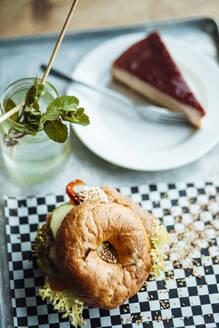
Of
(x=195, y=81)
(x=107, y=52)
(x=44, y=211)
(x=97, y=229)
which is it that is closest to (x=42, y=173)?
(x=44, y=211)

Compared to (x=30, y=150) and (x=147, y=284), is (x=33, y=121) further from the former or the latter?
(x=147, y=284)

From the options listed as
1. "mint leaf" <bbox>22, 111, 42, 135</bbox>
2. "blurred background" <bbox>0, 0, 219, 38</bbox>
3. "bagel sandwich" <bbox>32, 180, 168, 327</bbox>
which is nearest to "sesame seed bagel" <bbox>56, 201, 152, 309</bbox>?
"bagel sandwich" <bbox>32, 180, 168, 327</bbox>

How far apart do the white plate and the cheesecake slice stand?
0.24 feet

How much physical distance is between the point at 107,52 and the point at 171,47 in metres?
0.33

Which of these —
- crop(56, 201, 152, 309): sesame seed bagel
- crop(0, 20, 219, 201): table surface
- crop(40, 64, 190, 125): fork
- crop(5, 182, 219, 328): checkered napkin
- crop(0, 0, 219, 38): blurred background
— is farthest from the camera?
crop(0, 0, 219, 38): blurred background

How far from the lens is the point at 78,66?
2.15 meters

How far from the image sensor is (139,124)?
209cm

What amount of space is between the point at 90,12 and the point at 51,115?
109 centimetres

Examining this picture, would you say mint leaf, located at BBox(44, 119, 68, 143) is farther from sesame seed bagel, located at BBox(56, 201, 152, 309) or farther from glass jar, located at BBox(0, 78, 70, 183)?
sesame seed bagel, located at BBox(56, 201, 152, 309)

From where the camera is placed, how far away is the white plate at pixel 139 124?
1941 millimetres

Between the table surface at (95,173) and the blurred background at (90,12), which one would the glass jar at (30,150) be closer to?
the table surface at (95,173)

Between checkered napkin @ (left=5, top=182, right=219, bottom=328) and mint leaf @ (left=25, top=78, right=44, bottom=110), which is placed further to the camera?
checkered napkin @ (left=5, top=182, right=219, bottom=328)

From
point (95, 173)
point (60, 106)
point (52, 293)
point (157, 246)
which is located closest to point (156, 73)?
point (95, 173)

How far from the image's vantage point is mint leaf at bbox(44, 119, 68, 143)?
1594mm
